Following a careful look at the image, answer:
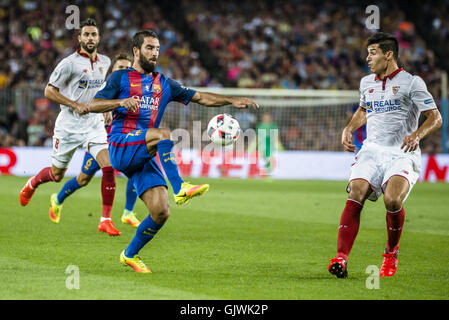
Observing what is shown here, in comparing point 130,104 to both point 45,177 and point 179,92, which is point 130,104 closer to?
point 179,92

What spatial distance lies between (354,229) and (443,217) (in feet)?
19.9

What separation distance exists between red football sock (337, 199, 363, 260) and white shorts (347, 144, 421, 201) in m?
0.25

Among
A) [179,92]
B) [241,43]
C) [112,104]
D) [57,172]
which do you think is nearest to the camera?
[112,104]

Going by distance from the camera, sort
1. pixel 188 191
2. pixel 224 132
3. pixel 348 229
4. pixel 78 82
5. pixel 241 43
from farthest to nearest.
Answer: pixel 241 43, pixel 78 82, pixel 224 132, pixel 348 229, pixel 188 191

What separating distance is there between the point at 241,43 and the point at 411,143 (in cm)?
2153

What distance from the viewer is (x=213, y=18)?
28.6m

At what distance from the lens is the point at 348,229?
6.43 meters

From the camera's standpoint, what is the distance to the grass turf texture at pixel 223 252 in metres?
5.55

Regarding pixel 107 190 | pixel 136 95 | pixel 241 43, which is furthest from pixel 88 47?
pixel 241 43

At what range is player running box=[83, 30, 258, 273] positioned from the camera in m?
6.17

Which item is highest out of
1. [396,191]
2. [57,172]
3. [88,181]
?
[396,191]

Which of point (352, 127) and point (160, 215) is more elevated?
point (352, 127)

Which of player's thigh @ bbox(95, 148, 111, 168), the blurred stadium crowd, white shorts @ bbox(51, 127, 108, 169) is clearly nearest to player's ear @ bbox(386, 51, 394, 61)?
player's thigh @ bbox(95, 148, 111, 168)
